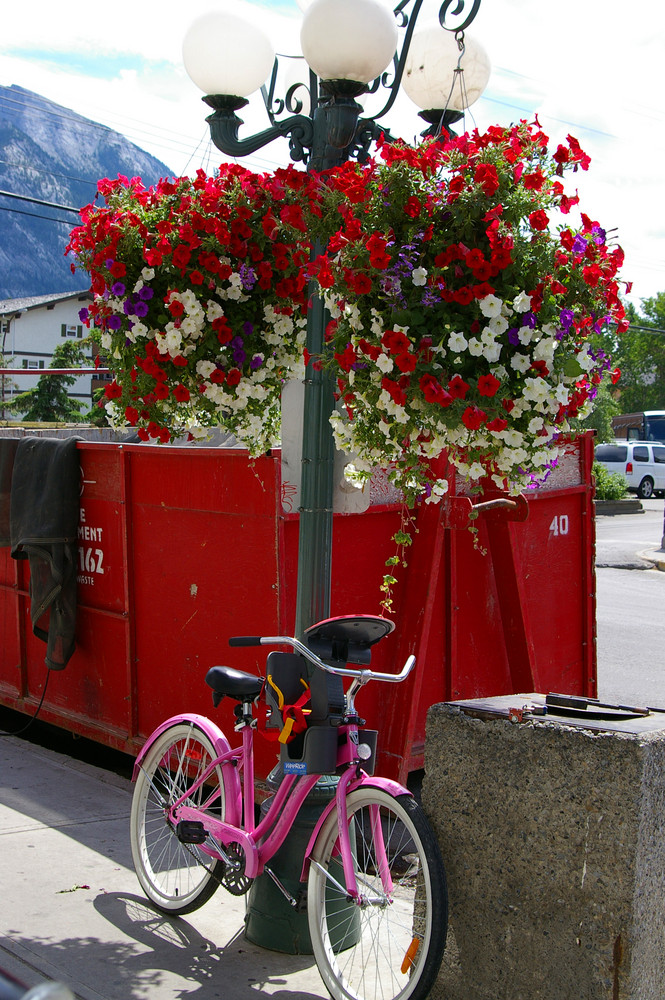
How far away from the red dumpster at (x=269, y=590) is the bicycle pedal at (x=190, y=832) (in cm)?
107

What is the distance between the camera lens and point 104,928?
4.11m

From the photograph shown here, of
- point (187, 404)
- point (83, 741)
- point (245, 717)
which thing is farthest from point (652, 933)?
point (83, 741)

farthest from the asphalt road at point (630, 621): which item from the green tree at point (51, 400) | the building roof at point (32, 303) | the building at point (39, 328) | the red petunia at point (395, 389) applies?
the building at point (39, 328)

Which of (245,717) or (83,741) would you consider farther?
(83,741)

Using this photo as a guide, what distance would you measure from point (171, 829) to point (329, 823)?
1011mm

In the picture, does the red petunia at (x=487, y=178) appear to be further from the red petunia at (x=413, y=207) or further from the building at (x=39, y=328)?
the building at (x=39, y=328)

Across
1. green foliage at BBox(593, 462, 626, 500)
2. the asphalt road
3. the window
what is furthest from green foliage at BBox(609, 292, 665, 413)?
the asphalt road

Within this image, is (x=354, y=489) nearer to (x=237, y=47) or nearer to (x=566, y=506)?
(x=237, y=47)

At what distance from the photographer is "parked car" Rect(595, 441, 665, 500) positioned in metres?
34.4

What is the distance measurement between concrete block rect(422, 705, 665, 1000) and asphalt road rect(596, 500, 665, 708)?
526 cm

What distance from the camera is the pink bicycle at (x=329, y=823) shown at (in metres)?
3.32

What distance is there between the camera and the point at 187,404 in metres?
4.34

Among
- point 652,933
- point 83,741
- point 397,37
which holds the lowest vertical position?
point 83,741

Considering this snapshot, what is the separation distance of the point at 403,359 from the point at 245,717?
158 centimetres
